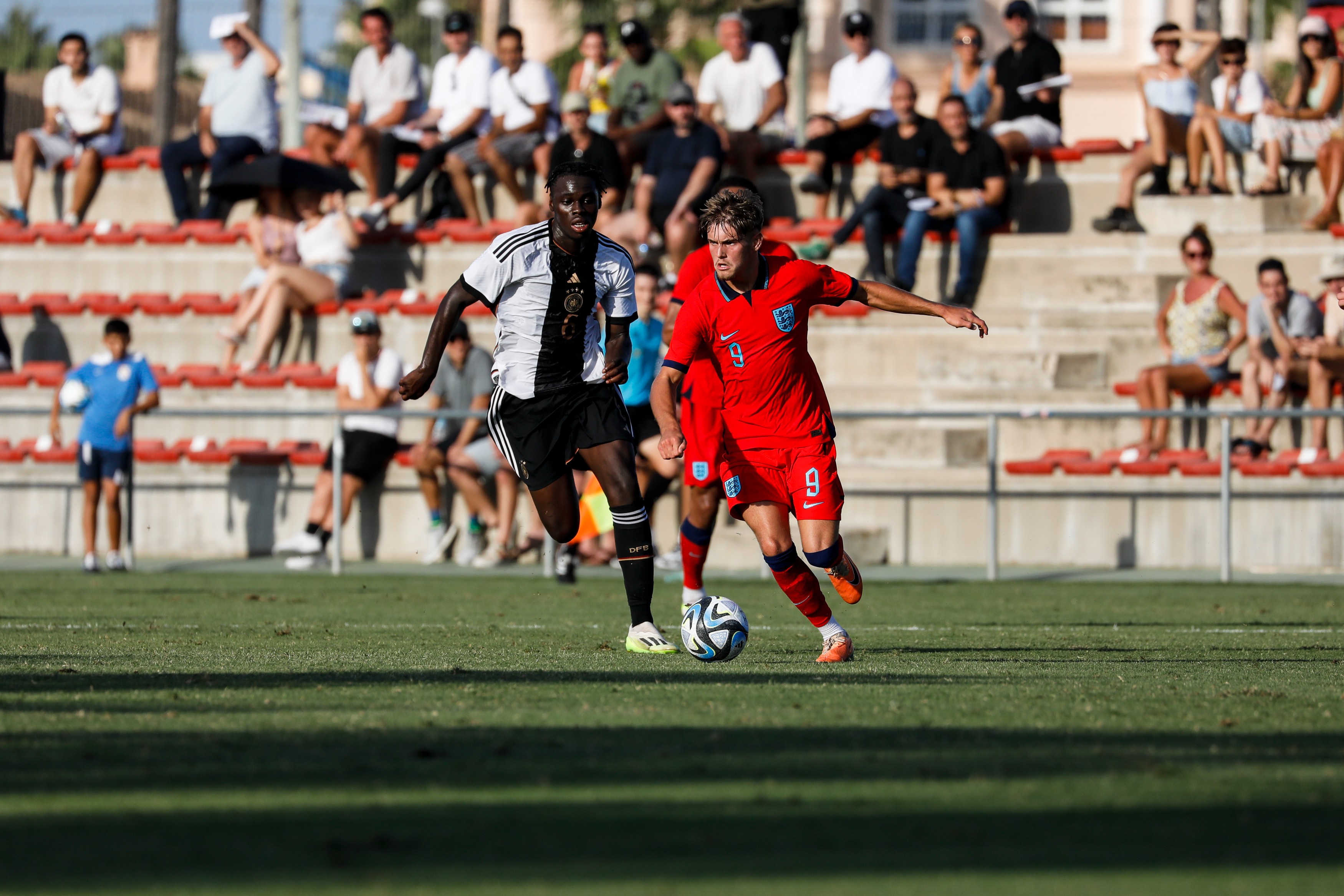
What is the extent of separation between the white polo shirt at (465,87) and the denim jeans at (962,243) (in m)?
5.20

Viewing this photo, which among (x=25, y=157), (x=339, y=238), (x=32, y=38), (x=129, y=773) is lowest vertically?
(x=129, y=773)

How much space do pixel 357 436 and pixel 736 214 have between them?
8.86 m

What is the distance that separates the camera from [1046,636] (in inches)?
371

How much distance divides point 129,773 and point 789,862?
195 centimetres

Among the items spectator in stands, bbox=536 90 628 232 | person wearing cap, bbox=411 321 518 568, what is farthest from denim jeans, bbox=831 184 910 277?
person wearing cap, bbox=411 321 518 568

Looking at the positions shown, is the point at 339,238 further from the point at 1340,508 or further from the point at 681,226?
the point at 1340,508

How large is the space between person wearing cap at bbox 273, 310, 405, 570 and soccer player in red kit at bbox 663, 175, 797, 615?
630 cm

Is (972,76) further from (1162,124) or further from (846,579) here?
(846,579)

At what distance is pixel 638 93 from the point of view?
19.5 metres

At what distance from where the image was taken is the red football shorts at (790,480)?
783 centimetres

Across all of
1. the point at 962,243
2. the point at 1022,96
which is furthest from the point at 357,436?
the point at 1022,96

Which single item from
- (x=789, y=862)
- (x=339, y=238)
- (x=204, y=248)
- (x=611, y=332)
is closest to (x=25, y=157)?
(x=204, y=248)

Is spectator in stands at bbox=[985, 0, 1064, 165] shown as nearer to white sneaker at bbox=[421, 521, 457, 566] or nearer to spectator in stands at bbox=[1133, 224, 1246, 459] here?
spectator in stands at bbox=[1133, 224, 1246, 459]

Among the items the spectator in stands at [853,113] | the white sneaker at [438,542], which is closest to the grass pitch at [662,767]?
the white sneaker at [438,542]
